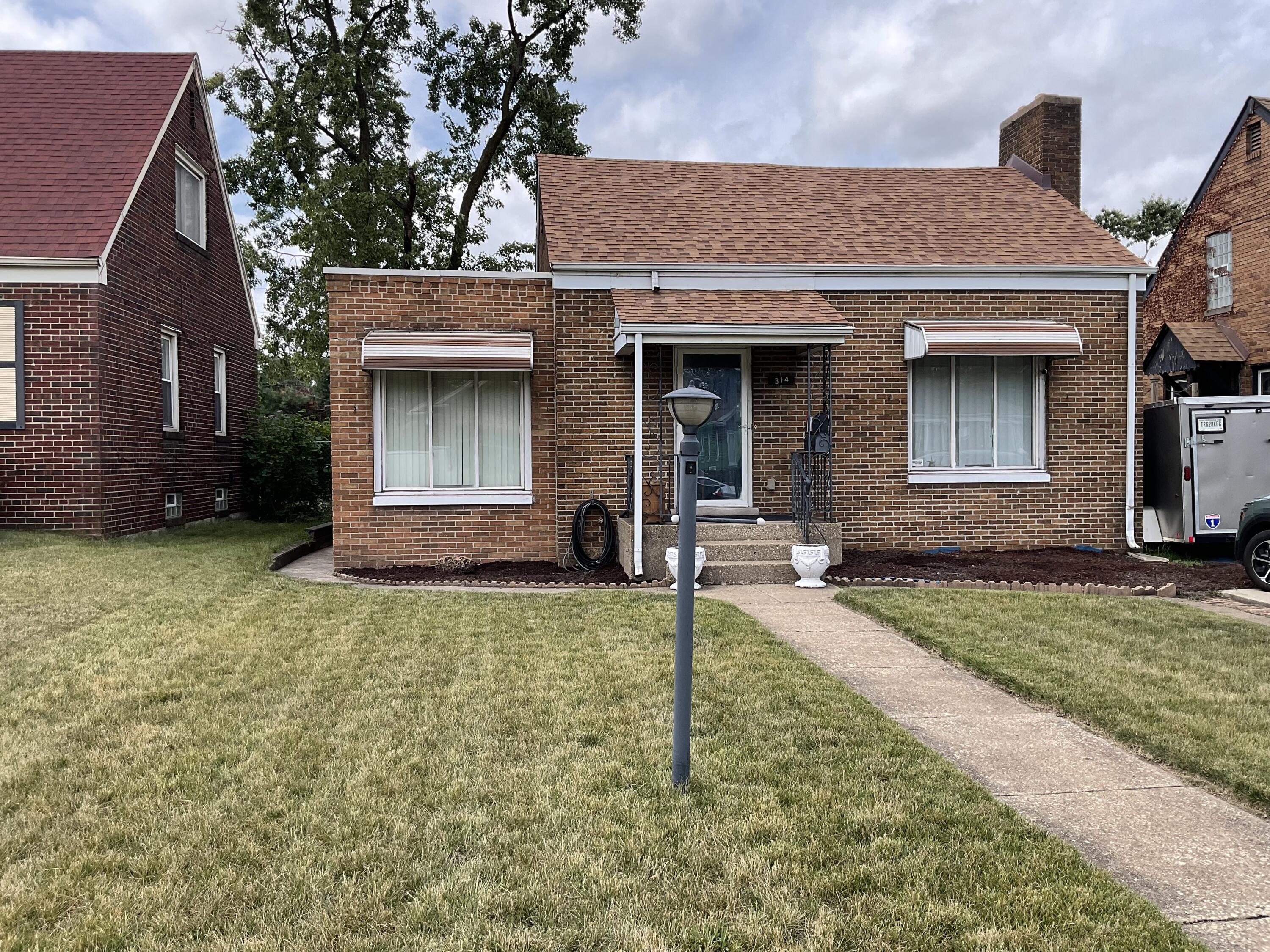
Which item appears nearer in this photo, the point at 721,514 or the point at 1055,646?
the point at 1055,646

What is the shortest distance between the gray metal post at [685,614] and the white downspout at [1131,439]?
9.61 m

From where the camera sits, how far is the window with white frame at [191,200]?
1464cm

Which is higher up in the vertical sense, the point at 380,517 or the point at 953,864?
the point at 380,517

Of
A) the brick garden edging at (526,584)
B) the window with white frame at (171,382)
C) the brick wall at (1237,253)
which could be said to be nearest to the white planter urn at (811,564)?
the brick garden edging at (526,584)

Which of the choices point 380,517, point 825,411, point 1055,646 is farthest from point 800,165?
point 1055,646

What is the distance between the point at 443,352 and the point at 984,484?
23.6 ft

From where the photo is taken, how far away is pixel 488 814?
3.52 metres

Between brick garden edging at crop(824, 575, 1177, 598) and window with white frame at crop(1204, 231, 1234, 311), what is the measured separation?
45.3 ft

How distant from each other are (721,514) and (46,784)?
26.2 ft

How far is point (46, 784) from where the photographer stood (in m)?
3.79

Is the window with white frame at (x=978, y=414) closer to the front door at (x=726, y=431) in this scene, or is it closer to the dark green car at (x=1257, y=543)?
the front door at (x=726, y=431)

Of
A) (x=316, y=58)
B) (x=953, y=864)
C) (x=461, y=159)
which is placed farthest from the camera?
(x=461, y=159)

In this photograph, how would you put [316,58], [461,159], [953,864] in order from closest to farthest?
1. [953,864]
2. [316,58]
3. [461,159]

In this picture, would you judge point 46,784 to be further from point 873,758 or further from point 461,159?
point 461,159
